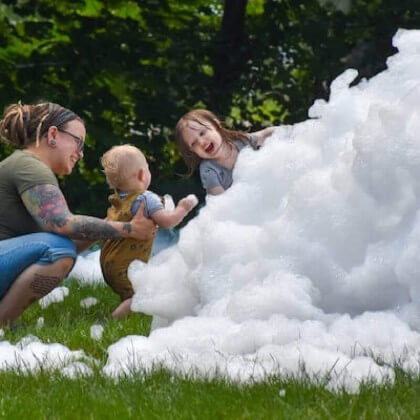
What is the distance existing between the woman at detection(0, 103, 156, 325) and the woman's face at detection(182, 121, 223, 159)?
981 mm

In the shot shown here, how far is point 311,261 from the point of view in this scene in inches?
172

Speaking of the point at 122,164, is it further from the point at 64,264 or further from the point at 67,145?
the point at 64,264

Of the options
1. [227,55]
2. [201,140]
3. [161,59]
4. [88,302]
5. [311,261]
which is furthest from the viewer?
[227,55]

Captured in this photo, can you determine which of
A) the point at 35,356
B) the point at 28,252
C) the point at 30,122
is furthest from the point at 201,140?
the point at 35,356

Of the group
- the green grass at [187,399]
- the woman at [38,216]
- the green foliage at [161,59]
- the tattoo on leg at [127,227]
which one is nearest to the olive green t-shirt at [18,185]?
the woman at [38,216]

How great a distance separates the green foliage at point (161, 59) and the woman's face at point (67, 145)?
3424mm

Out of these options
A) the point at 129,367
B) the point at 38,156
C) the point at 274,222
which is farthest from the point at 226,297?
the point at 38,156

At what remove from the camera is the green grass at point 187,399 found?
3344 millimetres

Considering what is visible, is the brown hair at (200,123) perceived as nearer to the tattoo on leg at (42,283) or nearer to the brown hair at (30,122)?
the brown hair at (30,122)

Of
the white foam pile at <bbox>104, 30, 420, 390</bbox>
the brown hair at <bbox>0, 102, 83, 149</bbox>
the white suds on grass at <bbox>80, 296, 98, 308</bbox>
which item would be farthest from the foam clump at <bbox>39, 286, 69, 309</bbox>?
the white foam pile at <bbox>104, 30, 420, 390</bbox>

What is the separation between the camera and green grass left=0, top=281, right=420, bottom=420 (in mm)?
3344

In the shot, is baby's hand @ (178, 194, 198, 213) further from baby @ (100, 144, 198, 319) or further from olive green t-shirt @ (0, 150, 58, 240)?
olive green t-shirt @ (0, 150, 58, 240)

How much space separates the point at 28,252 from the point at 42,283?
17 centimetres

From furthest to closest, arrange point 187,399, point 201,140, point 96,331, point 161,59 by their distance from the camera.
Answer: point 161,59 < point 201,140 < point 96,331 < point 187,399
